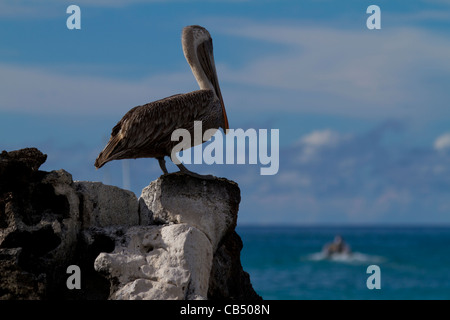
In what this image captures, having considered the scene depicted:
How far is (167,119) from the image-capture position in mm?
10008

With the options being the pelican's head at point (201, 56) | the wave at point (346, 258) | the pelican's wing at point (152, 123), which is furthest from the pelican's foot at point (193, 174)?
the wave at point (346, 258)

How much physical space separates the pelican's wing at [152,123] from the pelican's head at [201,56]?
508mm

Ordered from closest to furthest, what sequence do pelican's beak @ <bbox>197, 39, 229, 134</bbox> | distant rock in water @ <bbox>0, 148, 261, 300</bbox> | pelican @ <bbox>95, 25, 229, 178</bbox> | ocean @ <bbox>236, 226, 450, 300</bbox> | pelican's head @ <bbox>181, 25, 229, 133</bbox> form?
distant rock in water @ <bbox>0, 148, 261, 300</bbox>, pelican @ <bbox>95, 25, 229, 178</bbox>, pelican's head @ <bbox>181, 25, 229, 133</bbox>, pelican's beak @ <bbox>197, 39, 229, 134</bbox>, ocean @ <bbox>236, 226, 450, 300</bbox>

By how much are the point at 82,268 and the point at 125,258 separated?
683 mm

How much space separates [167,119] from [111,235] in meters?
1.70

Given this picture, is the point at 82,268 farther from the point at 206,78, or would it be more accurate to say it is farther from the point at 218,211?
the point at 206,78

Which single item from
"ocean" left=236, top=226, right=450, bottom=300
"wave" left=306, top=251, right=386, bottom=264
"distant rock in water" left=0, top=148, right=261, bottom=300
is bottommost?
"distant rock in water" left=0, top=148, right=261, bottom=300

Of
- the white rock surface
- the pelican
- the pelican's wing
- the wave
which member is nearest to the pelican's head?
the pelican

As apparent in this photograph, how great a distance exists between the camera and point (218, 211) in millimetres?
9719

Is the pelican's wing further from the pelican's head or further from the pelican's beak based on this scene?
the pelican's beak

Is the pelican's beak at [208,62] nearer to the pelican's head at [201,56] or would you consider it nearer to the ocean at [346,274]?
the pelican's head at [201,56]

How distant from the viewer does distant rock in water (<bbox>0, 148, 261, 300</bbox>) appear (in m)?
8.63

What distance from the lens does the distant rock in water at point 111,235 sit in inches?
340
